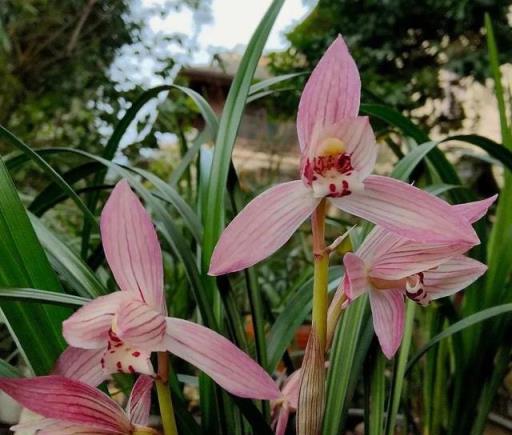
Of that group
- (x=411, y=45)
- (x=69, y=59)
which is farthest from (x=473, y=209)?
(x=411, y=45)

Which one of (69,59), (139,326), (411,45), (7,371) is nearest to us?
(139,326)

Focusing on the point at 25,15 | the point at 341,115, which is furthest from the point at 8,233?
the point at 25,15

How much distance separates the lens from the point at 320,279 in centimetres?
28

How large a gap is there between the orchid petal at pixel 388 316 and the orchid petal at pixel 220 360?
0.09m

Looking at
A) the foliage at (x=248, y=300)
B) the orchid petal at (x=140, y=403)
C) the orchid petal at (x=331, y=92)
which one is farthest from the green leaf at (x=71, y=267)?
the orchid petal at (x=331, y=92)

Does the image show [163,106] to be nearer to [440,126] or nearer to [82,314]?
[82,314]

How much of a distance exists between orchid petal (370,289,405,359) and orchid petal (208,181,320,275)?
0.08 meters

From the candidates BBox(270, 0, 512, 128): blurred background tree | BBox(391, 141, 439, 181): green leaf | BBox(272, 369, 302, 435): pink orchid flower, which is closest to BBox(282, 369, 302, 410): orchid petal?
BBox(272, 369, 302, 435): pink orchid flower

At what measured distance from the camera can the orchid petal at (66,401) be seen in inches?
9.7

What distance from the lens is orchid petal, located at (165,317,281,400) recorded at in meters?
0.25

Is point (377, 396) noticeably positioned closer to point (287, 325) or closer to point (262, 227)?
point (287, 325)

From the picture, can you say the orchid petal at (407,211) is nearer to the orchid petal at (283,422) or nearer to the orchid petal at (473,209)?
the orchid petal at (473,209)

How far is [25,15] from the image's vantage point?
2047mm

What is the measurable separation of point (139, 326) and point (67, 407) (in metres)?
0.06
